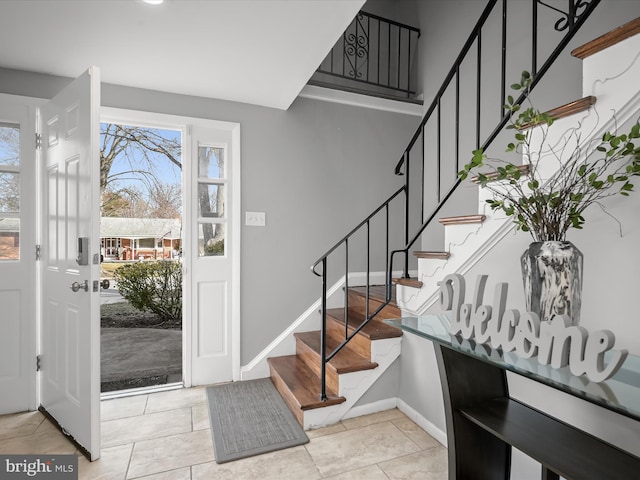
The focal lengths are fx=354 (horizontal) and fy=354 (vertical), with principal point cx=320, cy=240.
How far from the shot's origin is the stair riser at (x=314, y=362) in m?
2.45

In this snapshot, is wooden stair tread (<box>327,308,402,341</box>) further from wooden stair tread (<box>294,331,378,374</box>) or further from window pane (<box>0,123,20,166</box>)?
window pane (<box>0,123,20,166</box>)

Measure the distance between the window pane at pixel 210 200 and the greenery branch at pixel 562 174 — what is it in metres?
2.16

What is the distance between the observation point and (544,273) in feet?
3.71

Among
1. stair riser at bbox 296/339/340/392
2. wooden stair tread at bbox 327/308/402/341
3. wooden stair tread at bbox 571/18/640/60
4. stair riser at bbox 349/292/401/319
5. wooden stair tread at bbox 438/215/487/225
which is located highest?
wooden stair tread at bbox 571/18/640/60

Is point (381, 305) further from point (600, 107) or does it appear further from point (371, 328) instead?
point (600, 107)

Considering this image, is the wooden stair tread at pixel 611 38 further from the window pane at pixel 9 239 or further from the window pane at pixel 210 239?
the window pane at pixel 9 239

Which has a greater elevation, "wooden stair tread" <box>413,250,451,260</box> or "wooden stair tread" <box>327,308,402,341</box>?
"wooden stair tread" <box>413,250,451,260</box>

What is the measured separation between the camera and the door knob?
198 cm

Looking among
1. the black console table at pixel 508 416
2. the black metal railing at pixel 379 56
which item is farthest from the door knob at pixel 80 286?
the black metal railing at pixel 379 56

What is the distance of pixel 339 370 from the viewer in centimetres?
238

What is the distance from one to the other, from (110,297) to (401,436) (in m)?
5.11

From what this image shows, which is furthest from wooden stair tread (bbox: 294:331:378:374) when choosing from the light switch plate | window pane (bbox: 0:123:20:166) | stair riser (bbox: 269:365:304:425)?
window pane (bbox: 0:123:20:166)

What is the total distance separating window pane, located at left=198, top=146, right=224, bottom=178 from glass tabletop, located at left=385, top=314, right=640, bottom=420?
2371 millimetres

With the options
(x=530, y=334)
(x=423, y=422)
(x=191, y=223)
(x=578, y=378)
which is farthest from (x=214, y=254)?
(x=578, y=378)
